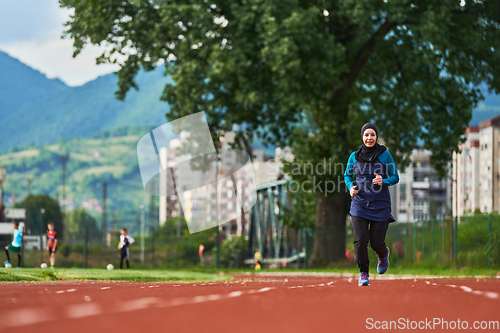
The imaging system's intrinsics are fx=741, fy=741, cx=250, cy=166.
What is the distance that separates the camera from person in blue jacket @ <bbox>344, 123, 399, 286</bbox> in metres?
9.06

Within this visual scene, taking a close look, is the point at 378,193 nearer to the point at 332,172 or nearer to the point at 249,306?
the point at 249,306

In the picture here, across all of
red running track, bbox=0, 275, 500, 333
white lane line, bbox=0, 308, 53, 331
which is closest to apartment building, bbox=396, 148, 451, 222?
red running track, bbox=0, 275, 500, 333

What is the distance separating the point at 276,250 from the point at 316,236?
112 feet

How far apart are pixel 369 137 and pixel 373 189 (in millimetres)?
642

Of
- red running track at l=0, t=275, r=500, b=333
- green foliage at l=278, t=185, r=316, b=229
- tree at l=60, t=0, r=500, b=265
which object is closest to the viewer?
red running track at l=0, t=275, r=500, b=333

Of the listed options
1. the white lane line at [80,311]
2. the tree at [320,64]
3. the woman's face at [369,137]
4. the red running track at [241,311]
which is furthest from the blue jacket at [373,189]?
the tree at [320,64]

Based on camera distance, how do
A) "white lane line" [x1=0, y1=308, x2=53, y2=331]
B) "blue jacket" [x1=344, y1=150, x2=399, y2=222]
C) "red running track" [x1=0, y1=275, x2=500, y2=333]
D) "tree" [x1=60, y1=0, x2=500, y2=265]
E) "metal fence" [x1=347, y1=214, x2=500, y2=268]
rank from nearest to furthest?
"red running track" [x1=0, y1=275, x2=500, y2=333], "white lane line" [x1=0, y1=308, x2=53, y2=331], "blue jacket" [x1=344, y1=150, x2=399, y2=222], "metal fence" [x1=347, y1=214, x2=500, y2=268], "tree" [x1=60, y1=0, x2=500, y2=265]

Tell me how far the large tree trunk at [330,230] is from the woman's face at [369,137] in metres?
19.1

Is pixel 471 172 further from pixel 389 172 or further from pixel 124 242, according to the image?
pixel 389 172

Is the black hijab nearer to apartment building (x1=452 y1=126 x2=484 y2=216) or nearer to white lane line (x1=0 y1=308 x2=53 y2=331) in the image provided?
white lane line (x1=0 y1=308 x2=53 y2=331)

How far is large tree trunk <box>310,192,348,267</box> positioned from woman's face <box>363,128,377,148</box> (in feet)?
62.7

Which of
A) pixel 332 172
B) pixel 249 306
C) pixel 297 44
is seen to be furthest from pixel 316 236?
pixel 249 306

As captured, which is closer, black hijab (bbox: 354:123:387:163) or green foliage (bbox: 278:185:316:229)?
black hijab (bbox: 354:123:387:163)

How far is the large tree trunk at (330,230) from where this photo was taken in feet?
94.1
